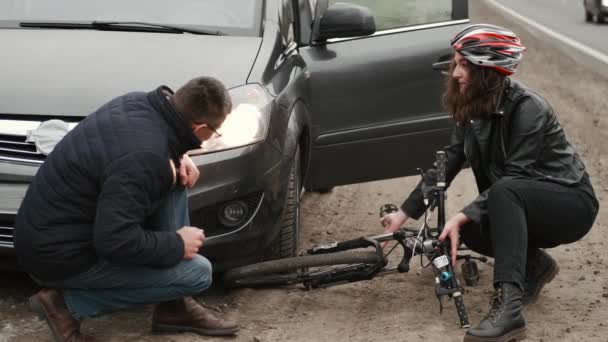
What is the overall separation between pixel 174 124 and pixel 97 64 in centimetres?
108

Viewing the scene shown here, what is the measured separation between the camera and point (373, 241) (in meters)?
5.35

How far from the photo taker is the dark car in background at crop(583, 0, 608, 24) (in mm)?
26172

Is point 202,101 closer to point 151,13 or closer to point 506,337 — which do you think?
point 506,337

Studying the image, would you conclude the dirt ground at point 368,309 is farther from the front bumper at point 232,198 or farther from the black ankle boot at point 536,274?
the front bumper at point 232,198

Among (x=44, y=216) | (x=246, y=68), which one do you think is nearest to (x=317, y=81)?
(x=246, y=68)

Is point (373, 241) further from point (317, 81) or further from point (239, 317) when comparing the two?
point (317, 81)

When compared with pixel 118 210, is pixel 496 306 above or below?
below

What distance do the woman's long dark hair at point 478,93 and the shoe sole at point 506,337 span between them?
37.8 inches

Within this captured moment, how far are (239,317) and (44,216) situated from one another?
123 cm

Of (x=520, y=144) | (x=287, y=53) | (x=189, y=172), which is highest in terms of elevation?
(x=287, y=53)

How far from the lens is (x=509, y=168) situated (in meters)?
5.02

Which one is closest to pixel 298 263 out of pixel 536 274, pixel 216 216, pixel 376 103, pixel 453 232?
pixel 216 216

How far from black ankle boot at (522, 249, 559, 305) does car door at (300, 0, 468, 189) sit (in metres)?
1.30

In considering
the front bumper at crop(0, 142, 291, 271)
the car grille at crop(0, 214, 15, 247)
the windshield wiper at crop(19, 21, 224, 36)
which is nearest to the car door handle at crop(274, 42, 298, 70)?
the windshield wiper at crop(19, 21, 224, 36)
